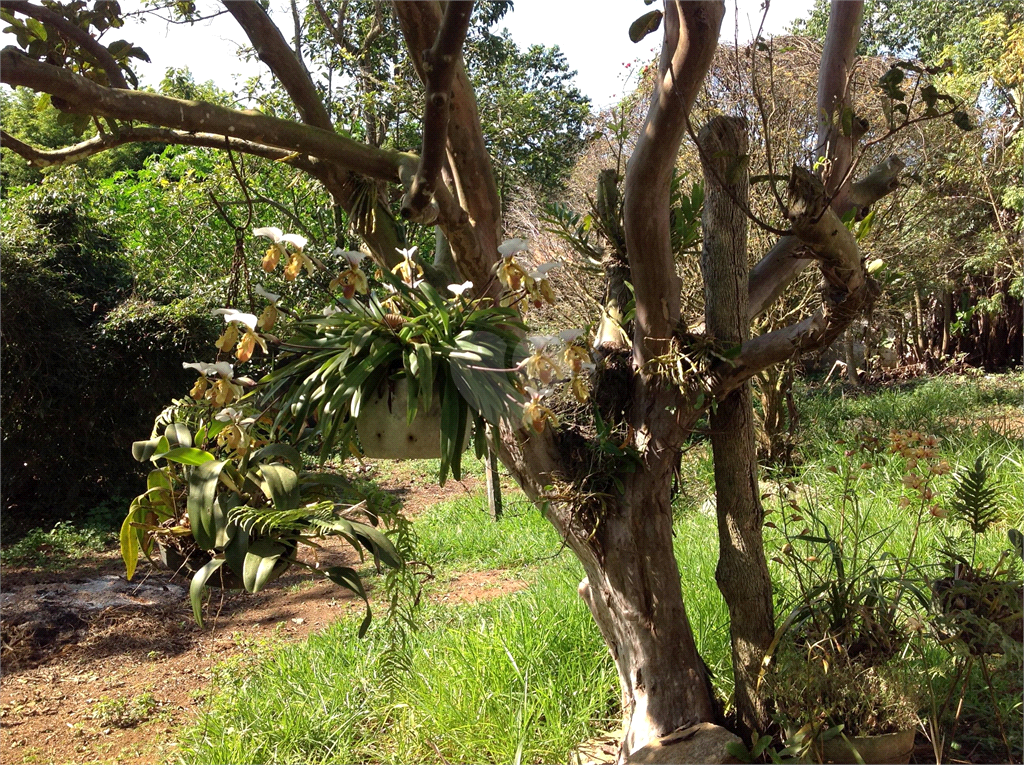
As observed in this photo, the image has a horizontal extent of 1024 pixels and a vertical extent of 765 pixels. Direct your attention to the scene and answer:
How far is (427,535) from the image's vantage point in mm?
6289

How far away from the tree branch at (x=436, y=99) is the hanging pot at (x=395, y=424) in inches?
17.1

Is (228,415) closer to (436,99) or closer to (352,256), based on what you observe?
(352,256)

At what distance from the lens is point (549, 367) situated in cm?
137

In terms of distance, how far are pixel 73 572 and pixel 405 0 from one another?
567cm

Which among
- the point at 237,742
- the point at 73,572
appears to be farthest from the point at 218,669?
the point at 73,572

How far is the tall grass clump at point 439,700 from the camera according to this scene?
2984mm

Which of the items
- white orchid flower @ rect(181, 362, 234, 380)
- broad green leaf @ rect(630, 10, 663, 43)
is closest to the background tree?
broad green leaf @ rect(630, 10, 663, 43)

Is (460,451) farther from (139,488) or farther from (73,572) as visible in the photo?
(139,488)

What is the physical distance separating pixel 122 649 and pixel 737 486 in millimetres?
4080

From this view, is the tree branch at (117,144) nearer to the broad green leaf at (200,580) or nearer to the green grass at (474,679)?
the broad green leaf at (200,580)

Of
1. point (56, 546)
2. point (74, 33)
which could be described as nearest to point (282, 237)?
point (74, 33)

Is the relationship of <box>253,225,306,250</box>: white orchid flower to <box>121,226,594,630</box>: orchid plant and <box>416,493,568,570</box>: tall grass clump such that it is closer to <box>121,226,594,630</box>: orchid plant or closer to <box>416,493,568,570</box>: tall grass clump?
<box>121,226,594,630</box>: orchid plant

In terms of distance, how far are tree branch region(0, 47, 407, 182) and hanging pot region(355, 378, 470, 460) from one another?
2.01ft

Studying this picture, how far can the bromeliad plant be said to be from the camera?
1.52m
